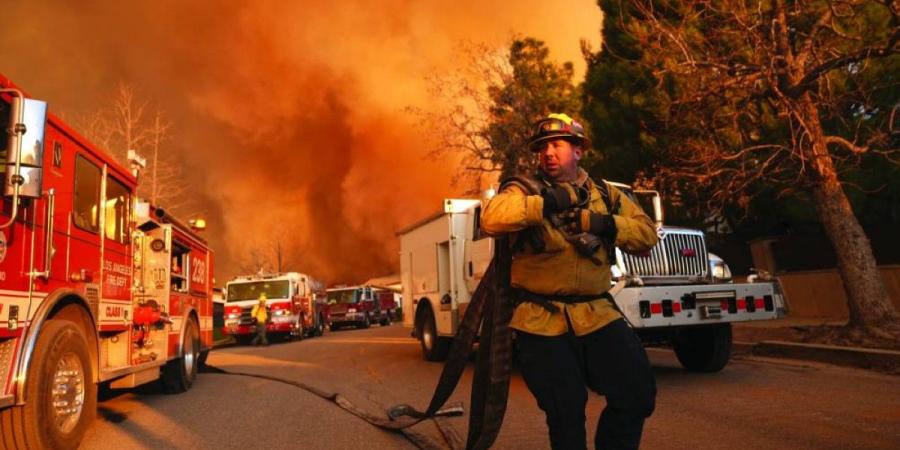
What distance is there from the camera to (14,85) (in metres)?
4.44

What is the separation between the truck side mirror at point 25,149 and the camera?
160 inches

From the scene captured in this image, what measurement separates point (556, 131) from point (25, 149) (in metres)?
3.17

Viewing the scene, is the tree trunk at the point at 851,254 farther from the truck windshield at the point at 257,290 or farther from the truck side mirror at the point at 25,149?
the truck windshield at the point at 257,290

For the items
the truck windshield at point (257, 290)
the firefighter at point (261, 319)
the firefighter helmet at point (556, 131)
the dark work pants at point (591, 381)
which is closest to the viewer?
the dark work pants at point (591, 381)

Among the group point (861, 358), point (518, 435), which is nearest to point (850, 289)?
point (861, 358)

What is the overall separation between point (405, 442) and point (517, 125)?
2119 centimetres

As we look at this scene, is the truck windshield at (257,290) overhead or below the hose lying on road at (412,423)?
overhead

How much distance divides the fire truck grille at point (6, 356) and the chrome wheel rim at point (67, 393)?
1.61 feet

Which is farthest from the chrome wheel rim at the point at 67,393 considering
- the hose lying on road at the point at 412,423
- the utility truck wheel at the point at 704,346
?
the utility truck wheel at the point at 704,346

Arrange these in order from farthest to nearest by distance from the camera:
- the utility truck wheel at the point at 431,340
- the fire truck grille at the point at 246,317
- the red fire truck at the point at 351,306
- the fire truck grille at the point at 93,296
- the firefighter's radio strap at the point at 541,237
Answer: the red fire truck at the point at 351,306 < the fire truck grille at the point at 246,317 < the utility truck wheel at the point at 431,340 < the fire truck grille at the point at 93,296 < the firefighter's radio strap at the point at 541,237

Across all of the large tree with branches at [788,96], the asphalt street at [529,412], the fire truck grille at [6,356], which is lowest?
the asphalt street at [529,412]

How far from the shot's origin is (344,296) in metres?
33.8

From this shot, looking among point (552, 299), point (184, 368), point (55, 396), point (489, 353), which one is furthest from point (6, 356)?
point (184, 368)

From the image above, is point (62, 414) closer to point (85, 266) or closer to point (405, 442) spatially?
point (85, 266)
